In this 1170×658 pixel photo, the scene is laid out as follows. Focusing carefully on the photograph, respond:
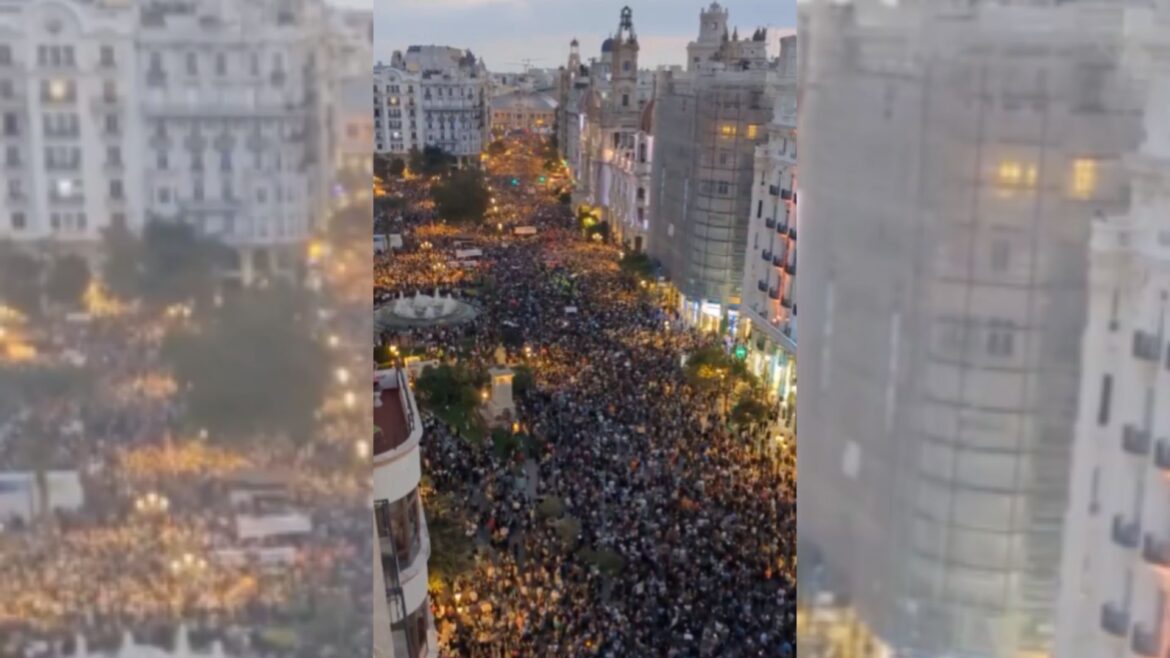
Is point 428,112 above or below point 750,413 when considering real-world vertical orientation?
above

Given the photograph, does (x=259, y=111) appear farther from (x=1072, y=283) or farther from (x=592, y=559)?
(x=592, y=559)

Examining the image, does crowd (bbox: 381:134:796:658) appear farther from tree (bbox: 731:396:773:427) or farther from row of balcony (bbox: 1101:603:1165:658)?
row of balcony (bbox: 1101:603:1165:658)

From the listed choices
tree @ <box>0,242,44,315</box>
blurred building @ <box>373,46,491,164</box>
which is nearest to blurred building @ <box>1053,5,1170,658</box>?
tree @ <box>0,242,44,315</box>

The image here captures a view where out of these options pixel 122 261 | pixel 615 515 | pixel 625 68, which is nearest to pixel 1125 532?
pixel 122 261

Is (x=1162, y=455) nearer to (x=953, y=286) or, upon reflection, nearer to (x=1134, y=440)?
(x=1134, y=440)

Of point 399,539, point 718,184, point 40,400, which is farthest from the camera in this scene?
point 718,184
